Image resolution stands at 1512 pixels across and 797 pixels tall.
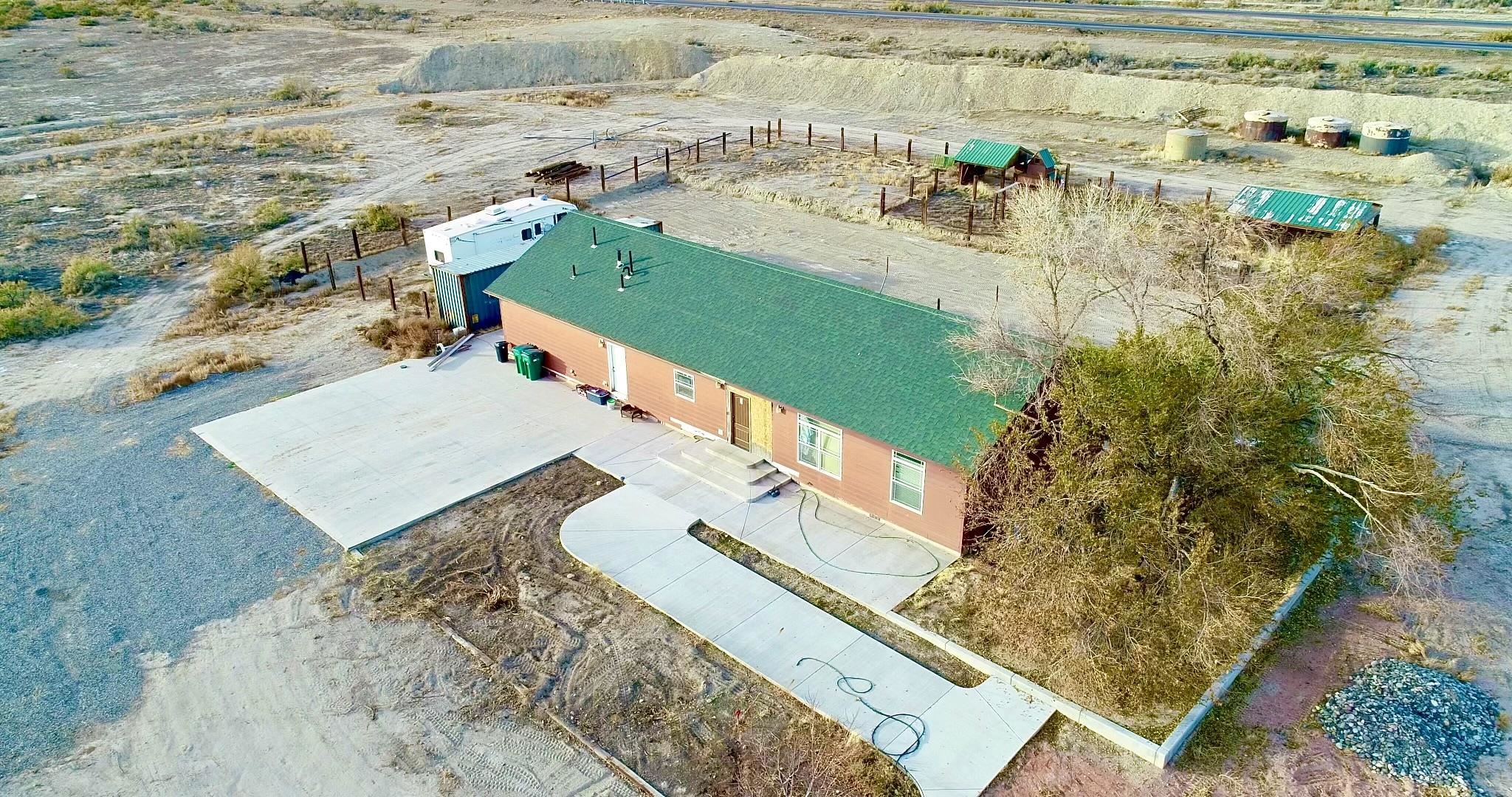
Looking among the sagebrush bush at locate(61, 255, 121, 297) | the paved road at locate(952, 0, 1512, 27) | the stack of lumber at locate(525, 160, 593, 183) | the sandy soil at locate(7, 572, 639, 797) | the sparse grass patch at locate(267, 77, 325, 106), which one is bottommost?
the sandy soil at locate(7, 572, 639, 797)

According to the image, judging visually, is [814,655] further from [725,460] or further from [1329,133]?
[1329,133]

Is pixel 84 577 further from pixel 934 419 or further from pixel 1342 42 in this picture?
pixel 1342 42

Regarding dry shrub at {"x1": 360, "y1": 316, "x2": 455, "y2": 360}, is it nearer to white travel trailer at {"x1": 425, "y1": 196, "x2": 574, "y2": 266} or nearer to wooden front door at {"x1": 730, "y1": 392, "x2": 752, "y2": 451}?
white travel trailer at {"x1": 425, "y1": 196, "x2": 574, "y2": 266}

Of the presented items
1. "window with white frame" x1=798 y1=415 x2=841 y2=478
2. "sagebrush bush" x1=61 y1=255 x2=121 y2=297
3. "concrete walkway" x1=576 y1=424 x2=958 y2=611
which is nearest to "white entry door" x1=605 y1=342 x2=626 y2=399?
"concrete walkway" x1=576 y1=424 x2=958 y2=611

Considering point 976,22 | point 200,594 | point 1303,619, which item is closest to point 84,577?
point 200,594

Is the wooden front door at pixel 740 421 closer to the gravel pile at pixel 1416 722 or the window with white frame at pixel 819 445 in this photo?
the window with white frame at pixel 819 445
